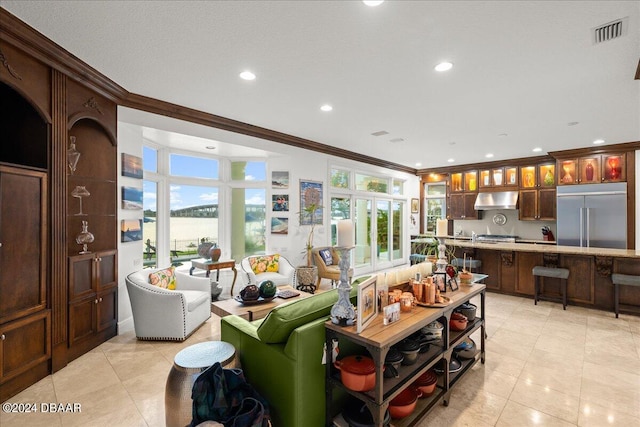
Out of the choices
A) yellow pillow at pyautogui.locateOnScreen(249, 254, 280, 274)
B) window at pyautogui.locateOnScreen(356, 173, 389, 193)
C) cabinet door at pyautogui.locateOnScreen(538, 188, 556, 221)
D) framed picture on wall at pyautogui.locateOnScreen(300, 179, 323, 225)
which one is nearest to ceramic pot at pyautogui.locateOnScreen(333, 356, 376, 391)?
yellow pillow at pyautogui.locateOnScreen(249, 254, 280, 274)

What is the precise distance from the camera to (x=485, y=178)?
7840 mm

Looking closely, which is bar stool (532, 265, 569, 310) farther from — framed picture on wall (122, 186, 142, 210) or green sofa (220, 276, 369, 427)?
framed picture on wall (122, 186, 142, 210)

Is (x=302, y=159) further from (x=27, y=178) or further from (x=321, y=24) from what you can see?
(x=27, y=178)

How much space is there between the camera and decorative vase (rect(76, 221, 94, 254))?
303 cm

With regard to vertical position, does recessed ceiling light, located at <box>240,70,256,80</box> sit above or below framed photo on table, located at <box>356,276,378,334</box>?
above

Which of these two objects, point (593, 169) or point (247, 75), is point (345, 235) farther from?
point (593, 169)

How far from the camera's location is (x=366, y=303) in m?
1.88

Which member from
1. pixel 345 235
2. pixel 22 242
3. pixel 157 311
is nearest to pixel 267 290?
pixel 157 311

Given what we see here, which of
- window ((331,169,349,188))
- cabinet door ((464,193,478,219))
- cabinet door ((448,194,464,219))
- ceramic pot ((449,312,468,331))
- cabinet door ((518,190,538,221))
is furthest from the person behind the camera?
cabinet door ((448,194,464,219))

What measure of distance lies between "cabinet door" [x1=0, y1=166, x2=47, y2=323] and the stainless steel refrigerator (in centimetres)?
851

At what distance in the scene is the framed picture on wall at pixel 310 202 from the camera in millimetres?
5785

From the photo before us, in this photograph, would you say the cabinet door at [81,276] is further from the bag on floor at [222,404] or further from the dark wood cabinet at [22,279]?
the bag on floor at [222,404]

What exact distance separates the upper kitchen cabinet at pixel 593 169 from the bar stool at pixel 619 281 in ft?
9.26

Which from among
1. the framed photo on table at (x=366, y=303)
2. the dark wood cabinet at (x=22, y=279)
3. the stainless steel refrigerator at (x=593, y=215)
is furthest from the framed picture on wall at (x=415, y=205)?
the dark wood cabinet at (x=22, y=279)
